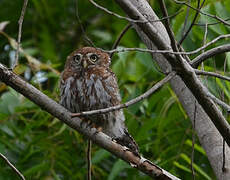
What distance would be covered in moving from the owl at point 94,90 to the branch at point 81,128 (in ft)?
3.03

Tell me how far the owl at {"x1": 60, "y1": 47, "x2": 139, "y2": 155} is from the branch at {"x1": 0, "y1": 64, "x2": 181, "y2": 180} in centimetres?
92

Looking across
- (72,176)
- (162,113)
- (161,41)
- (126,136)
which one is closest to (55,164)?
(72,176)

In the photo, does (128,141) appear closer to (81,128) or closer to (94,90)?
(94,90)

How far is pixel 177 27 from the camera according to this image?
4.23 m

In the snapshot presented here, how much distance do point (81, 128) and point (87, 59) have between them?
1.52 metres

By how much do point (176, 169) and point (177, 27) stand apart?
1424 mm

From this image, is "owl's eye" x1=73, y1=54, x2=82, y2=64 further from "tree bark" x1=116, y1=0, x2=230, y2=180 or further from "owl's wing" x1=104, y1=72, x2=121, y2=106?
"tree bark" x1=116, y1=0, x2=230, y2=180

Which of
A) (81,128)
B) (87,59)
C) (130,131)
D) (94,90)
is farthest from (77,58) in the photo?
(81,128)

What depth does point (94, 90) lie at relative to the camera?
459cm

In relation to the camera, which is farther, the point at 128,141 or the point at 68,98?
the point at 128,141

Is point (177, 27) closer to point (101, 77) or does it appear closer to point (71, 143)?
point (101, 77)

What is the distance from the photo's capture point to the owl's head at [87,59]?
4859 millimetres

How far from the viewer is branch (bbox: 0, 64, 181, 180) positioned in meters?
3.20

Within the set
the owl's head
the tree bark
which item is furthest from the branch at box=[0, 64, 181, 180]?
the owl's head
